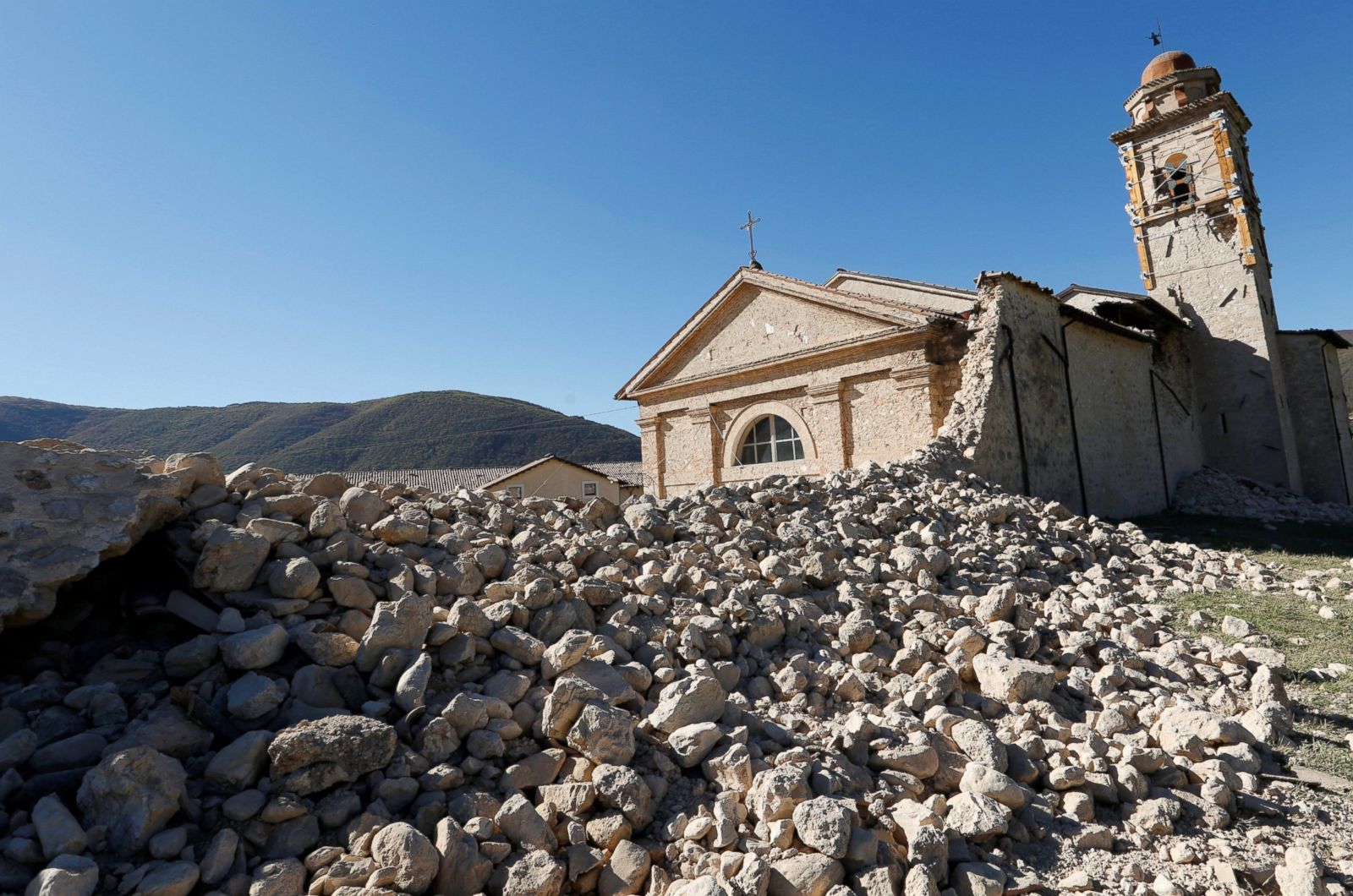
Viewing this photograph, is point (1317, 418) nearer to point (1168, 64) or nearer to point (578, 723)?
point (1168, 64)

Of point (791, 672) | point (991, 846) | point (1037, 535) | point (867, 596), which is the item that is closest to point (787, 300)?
point (1037, 535)

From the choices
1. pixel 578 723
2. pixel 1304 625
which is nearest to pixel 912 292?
pixel 1304 625

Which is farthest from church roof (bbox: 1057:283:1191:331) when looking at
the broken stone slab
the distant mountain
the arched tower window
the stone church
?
the distant mountain

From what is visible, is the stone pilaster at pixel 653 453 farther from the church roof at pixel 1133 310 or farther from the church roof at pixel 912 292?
the church roof at pixel 1133 310

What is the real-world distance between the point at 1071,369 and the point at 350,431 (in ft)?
232

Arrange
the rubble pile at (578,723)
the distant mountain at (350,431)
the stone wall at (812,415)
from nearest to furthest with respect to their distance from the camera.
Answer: the rubble pile at (578,723), the stone wall at (812,415), the distant mountain at (350,431)

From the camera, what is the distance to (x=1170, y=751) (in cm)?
344

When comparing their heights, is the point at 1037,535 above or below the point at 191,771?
above

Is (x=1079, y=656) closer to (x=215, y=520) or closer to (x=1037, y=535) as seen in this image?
(x=1037, y=535)

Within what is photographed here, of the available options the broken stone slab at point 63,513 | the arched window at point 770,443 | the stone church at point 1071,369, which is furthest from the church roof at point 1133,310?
the broken stone slab at point 63,513

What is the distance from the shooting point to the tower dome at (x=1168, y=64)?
63.1 feet

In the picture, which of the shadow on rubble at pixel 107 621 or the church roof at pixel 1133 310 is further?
the church roof at pixel 1133 310

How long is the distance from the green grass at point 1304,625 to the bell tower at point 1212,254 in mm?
7964

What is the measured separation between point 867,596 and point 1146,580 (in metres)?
3.58
